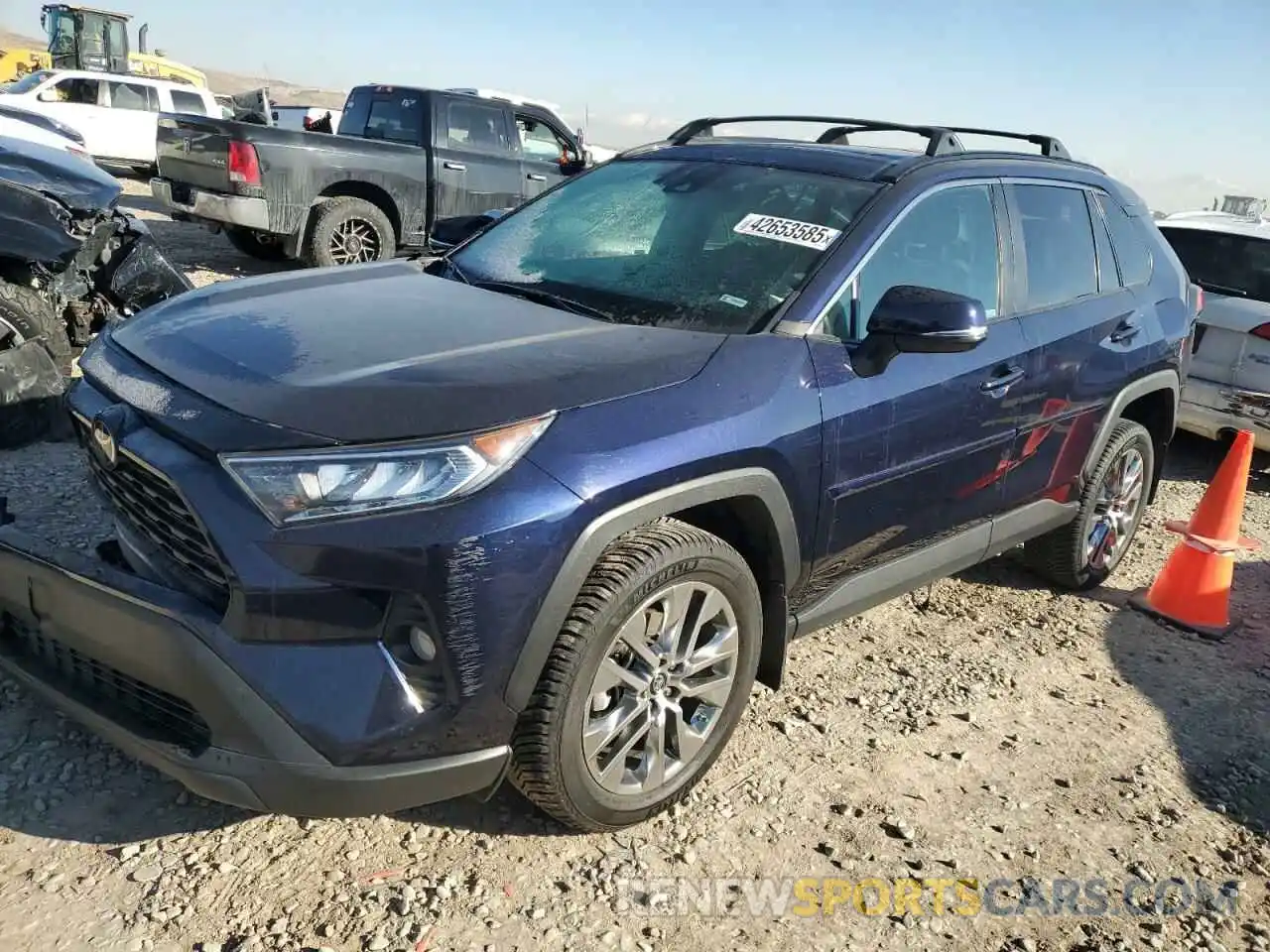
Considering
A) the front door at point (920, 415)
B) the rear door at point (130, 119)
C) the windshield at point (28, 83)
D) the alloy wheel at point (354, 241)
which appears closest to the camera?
the front door at point (920, 415)

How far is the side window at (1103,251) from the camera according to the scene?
4.09 metres

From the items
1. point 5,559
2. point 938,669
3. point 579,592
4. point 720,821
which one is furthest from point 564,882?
point 938,669

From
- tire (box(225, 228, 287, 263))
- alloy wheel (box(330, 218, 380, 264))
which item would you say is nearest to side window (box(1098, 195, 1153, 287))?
alloy wheel (box(330, 218, 380, 264))

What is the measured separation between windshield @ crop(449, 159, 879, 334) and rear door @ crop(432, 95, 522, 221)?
6.40 meters

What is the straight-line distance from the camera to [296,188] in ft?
28.7

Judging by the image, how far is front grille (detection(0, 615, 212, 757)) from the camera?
217 centimetres

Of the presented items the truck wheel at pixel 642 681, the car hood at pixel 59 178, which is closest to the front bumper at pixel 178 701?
the truck wheel at pixel 642 681

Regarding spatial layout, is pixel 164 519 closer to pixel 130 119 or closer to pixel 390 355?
pixel 390 355

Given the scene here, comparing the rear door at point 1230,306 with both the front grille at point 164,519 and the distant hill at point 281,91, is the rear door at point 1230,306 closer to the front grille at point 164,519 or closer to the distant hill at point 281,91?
the front grille at point 164,519

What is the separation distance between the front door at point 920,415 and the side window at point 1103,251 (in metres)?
0.79

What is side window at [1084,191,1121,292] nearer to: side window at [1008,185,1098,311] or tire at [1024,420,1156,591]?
side window at [1008,185,1098,311]

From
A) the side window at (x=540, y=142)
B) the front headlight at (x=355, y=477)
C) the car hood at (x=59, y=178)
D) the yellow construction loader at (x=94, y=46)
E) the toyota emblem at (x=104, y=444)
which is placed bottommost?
the toyota emblem at (x=104, y=444)

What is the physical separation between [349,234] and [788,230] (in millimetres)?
6976

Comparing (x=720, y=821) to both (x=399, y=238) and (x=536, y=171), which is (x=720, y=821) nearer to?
(x=399, y=238)
